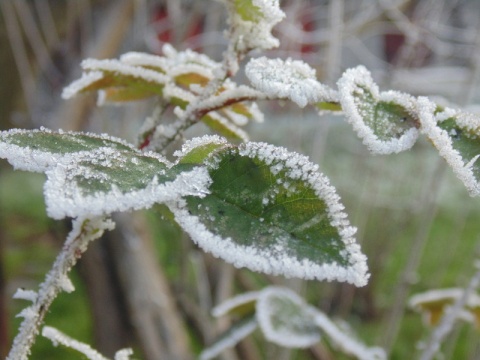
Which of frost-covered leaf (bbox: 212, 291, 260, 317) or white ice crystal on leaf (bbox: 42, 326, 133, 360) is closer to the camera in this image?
white ice crystal on leaf (bbox: 42, 326, 133, 360)

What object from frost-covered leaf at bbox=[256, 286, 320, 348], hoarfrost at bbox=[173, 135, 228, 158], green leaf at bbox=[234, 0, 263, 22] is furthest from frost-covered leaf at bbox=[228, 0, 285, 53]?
frost-covered leaf at bbox=[256, 286, 320, 348]

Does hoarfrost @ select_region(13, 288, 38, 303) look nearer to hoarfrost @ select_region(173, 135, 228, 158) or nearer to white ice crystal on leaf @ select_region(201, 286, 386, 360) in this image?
hoarfrost @ select_region(173, 135, 228, 158)

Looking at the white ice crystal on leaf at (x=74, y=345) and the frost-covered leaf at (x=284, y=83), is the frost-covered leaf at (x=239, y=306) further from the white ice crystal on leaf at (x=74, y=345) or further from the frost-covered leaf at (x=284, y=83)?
the frost-covered leaf at (x=284, y=83)

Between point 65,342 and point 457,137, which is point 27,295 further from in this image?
point 457,137

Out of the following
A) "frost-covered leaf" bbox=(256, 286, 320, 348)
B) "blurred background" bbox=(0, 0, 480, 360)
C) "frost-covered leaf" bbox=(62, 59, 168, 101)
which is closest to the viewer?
"frost-covered leaf" bbox=(62, 59, 168, 101)

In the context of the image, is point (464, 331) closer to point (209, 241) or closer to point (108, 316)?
point (108, 316)

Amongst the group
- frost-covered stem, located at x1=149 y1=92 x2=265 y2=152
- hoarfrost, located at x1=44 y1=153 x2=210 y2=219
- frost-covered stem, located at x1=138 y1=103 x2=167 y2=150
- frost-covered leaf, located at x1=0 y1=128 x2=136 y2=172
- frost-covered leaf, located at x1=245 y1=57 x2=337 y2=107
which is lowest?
hoarfrost, located at x1=44 y1=153 x2=210 y2=219
